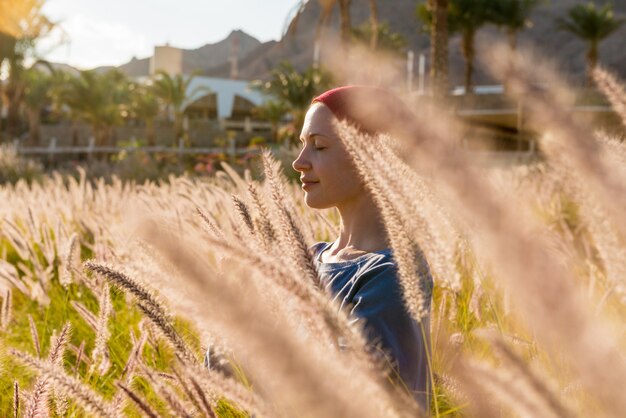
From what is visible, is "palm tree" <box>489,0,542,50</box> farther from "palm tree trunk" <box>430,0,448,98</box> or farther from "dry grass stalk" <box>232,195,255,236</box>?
"dry grass stalk" <box>232,195,255,236</box>

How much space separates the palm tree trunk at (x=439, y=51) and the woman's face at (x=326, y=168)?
1337cm

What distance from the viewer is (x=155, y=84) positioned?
4547cm

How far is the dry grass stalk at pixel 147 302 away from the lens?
837 mm

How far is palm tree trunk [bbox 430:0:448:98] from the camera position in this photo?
15.0 metres

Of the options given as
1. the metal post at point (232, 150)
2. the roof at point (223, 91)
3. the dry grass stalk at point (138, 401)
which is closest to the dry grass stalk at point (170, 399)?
the dry grass stalk at point (138, 401)

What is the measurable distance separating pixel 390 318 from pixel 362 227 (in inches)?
19.6

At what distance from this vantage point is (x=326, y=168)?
1.84m

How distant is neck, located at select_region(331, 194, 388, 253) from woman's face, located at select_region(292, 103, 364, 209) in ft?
0.08

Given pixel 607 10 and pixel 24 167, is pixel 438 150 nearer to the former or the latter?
pixel 24 167

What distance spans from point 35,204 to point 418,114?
4794 millimetres

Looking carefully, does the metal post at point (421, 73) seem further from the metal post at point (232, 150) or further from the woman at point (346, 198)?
the woman at point (346, 198)

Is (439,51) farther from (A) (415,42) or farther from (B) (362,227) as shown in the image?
(A) (415,42)

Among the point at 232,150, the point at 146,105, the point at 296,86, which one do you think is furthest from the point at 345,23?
the point at 146,105

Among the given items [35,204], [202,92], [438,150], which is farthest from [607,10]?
[438,150]
